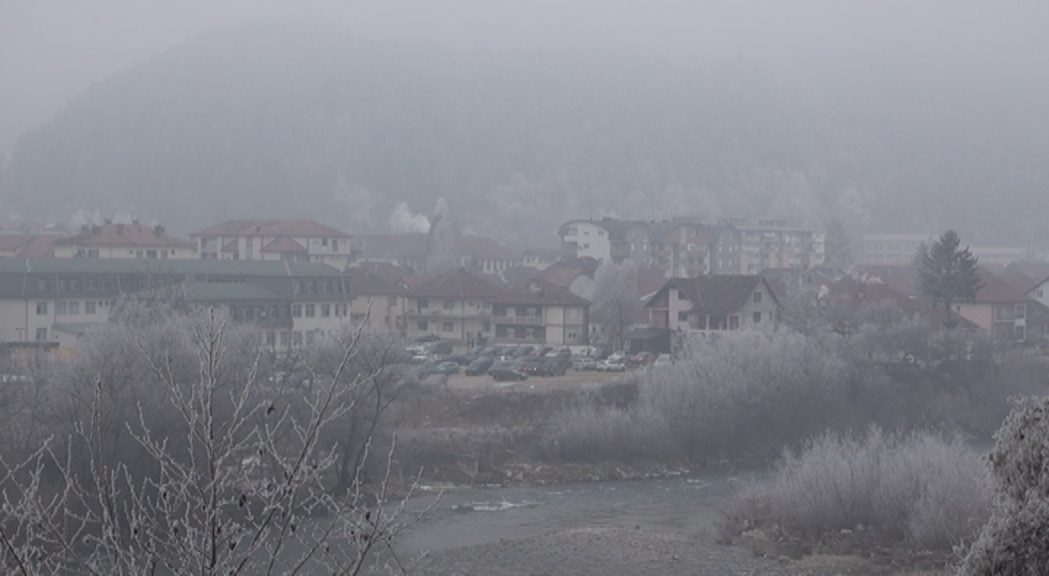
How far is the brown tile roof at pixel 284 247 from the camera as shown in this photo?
165ft

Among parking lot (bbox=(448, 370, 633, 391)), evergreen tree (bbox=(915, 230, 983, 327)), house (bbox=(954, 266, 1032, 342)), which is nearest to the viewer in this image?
A: parking lot (bbox=(448, 370, 633, 391))

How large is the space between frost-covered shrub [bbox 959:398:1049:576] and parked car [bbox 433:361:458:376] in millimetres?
24288

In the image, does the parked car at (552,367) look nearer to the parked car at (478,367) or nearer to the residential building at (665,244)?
the parked car at (478,367)

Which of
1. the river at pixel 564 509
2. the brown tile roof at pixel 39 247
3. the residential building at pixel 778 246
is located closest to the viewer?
the river at pixel 564 509

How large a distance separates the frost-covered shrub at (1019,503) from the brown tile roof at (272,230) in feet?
156

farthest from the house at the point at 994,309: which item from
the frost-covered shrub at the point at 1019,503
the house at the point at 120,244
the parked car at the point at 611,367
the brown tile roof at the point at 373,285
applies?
the frost-covered shrub at the point at 1019,503

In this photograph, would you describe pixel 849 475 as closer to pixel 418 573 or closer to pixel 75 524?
pixel 418 573

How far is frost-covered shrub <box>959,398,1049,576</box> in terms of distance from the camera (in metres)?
5.48

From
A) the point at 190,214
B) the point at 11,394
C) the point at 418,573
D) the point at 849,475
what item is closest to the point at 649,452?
the point at 849,475

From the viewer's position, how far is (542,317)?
3791 centimetres

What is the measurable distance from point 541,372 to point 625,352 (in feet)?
18.4

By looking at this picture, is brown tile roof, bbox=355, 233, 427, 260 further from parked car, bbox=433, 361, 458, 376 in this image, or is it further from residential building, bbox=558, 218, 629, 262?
parked car, bbox=433, 361, 458, 376

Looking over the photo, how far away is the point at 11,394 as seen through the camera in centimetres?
1895

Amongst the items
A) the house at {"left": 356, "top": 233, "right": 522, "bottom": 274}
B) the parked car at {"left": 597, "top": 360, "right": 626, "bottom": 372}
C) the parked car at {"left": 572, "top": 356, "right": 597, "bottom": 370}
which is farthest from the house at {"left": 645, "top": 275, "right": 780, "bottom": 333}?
the house at {"left": 356, "top": 233, "right": 522, "bottom": 274}
